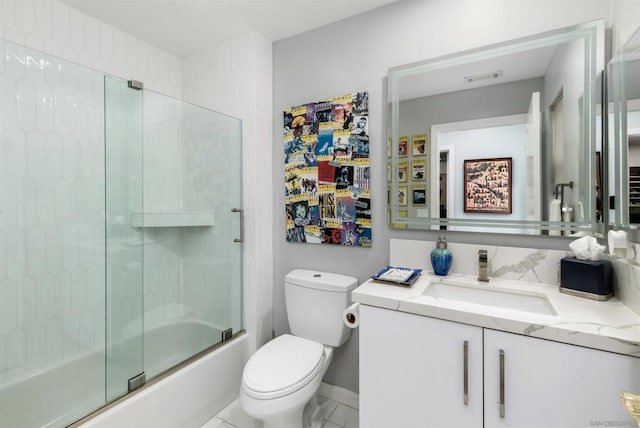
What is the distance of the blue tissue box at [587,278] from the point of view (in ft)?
3.64

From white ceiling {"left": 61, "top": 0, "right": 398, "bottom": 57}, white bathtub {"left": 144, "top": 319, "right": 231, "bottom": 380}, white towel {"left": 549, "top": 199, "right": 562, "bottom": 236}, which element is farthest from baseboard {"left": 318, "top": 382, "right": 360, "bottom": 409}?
white ceiling {"left": 61, "top": 0, "right": 398, "bottom": 57}

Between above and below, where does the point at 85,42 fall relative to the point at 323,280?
above

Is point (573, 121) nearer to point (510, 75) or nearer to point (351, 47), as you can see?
point (510, 75)

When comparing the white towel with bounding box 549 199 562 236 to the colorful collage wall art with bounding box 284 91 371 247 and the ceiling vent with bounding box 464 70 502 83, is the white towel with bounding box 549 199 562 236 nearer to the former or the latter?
the ceiling vent with bounding box 464 70 502 83

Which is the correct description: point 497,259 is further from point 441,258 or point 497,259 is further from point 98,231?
point 98,231

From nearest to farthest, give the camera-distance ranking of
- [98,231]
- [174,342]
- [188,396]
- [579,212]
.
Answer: [579,212], [188,396], [98,231], [174,342]

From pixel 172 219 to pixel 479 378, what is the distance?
1.76 meters

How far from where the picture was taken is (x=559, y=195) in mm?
1298

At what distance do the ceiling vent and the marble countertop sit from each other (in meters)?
0.97

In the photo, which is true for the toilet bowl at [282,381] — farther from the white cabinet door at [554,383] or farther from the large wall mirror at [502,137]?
the large wall mirror at [502,137]

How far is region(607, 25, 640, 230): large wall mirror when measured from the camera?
104cm

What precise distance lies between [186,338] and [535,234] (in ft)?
6.44

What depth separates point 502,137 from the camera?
Result: 139cm

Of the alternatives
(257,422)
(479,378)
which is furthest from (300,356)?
(479,378)
